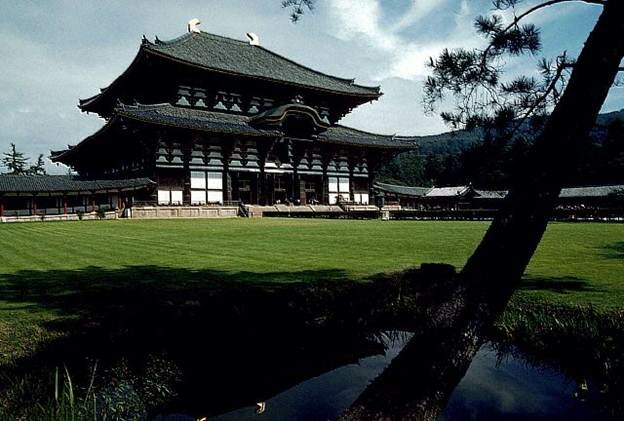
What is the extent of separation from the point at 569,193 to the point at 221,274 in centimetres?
5793

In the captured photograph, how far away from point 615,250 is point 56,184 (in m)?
31.3

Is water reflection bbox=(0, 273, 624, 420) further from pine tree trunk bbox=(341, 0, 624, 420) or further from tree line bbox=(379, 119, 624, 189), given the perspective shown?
tree line bbox=(379, 119, 624, 189)

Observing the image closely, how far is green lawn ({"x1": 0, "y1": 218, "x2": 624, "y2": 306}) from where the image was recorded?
345 inches

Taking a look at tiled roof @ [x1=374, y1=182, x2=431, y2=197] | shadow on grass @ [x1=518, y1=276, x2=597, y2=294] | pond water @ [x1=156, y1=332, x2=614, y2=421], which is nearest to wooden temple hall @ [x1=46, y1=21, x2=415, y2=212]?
tiled roof @ [x1=374, y1=182, x2=431, y2=197]

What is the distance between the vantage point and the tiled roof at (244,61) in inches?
1407

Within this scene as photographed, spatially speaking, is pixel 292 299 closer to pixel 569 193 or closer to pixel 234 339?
pixel 234 339

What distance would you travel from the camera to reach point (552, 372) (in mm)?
5758

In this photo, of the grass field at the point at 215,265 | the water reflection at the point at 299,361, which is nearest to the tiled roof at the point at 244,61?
the grass field at the point at 215,265

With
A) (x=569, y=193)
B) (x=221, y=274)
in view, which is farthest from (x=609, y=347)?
(x=569, y=193)

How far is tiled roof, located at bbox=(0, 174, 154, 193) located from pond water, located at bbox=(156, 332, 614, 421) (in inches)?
1089

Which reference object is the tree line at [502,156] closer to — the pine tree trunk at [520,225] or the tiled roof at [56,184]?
the pine tree trunk at [520,225]

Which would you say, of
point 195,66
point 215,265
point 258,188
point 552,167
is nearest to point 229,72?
point 195,66

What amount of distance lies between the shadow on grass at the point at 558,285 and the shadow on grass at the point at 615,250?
12.5ft

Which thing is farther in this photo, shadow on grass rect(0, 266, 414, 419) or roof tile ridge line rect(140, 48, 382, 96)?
roof tile ridge line rect(140, 48, 382, 96)
